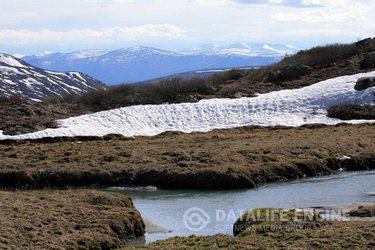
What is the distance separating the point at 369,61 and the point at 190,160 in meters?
34.5

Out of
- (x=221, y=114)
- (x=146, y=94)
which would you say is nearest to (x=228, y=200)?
(x=221, y=114)

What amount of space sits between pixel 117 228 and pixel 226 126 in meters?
28.4

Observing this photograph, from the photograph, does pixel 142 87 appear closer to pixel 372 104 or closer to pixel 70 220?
pixel 372 104

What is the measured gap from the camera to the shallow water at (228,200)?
68.1 feet

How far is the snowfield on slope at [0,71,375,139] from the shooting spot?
46469 mm

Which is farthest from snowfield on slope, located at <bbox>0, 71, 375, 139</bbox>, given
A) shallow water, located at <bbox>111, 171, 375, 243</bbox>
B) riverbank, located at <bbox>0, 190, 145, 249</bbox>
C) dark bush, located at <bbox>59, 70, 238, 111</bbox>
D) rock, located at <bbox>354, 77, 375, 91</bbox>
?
riverbank, located at <bbox>0, 190, 145, 249</bbox>

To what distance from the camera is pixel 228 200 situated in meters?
25.2

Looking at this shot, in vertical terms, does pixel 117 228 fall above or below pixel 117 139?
below

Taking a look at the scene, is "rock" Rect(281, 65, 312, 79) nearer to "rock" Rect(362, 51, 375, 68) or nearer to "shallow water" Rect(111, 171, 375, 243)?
"rock" Rect(362, 51, 375, 68)

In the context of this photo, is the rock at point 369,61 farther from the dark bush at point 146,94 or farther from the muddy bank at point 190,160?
the muddy bank at point 190,160

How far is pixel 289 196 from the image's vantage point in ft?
82.7

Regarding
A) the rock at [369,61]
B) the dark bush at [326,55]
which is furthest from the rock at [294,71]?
the rock at [369,61]

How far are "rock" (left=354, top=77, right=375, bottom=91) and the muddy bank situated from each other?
13.1m

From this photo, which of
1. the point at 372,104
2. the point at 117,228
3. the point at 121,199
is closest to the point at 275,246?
the point at 117,228
